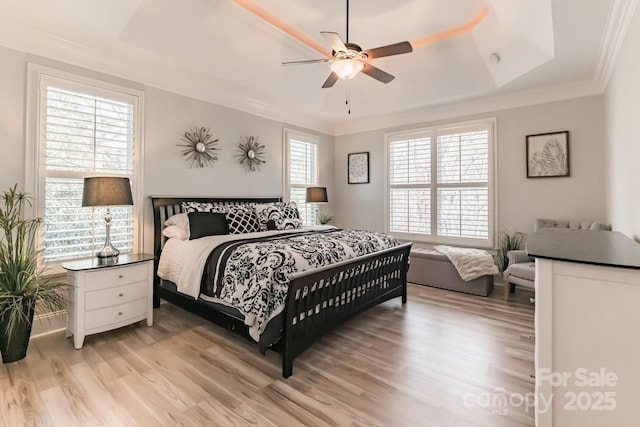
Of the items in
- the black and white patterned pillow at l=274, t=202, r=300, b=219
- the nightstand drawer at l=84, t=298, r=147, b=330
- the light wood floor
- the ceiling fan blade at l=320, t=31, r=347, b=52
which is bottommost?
the light wood floor

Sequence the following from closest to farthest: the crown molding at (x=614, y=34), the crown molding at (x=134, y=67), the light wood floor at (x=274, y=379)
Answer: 1. the light wood floor at (x=274, y=379)
2. the crown molding at (x=614, y=34)
3. the crown molding at (x=134, y=67)

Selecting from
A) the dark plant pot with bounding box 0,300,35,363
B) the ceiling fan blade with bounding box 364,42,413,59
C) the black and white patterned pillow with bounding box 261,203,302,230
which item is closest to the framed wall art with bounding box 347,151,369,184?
the black and white patterned pillow with bounding box 261,203,302,230

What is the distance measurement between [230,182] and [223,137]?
66 centimetres

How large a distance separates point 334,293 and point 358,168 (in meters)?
3.82

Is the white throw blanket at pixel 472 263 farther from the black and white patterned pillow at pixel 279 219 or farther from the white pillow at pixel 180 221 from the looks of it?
the white pillow at pixel 180 221

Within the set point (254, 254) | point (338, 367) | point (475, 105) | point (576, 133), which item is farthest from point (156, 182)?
point (576, 133)

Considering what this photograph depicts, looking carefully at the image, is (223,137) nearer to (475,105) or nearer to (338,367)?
(338,367)

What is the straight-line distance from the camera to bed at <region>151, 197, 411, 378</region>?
232 cm

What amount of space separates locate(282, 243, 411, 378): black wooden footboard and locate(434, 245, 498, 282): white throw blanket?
39.2 inches

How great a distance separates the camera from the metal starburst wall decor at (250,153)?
15.6 feet

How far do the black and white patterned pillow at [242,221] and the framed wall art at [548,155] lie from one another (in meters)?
3.93

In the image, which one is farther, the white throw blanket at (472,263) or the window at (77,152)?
the white throw blanket at (472,263)

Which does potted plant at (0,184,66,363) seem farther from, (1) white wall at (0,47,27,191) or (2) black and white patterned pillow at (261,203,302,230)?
(2) black and white patterned pillow at (261,203,302,230)

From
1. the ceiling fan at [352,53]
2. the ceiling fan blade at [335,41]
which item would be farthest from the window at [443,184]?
the ceiling fan blade at [335,41]
